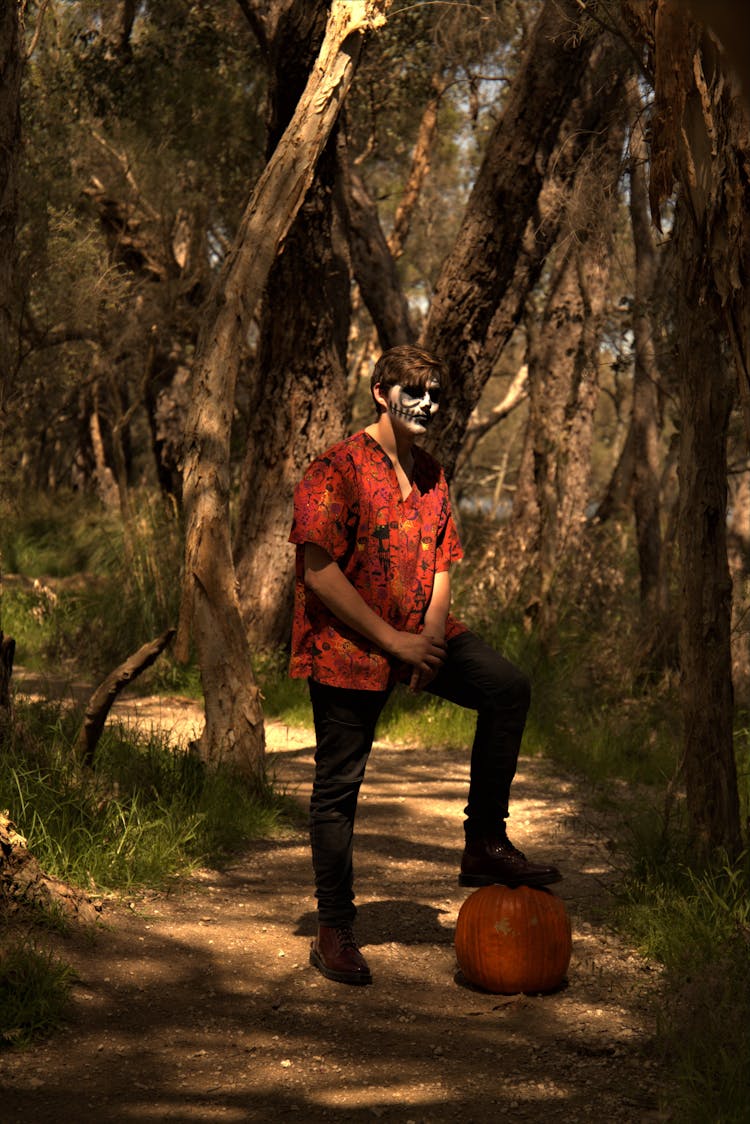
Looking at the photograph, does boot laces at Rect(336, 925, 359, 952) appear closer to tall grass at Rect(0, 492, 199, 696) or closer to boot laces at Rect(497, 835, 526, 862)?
boot laces at Rect(497, 835, 526, 862)

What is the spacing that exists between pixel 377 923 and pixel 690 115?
120 inches

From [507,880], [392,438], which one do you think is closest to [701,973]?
[507,880]

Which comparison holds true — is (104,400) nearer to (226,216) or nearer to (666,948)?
(226,216)

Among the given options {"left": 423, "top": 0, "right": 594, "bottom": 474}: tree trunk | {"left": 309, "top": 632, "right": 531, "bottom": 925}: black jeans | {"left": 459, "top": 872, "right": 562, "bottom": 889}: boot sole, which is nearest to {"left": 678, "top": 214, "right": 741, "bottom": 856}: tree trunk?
{"left": 459, "top": 872, "right": 562, "bottom": 889}: boot sole

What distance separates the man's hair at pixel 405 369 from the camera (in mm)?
4418

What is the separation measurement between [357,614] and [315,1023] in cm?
124

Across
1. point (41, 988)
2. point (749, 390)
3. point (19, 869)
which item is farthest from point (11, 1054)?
point (749, 390)

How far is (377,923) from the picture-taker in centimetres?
520

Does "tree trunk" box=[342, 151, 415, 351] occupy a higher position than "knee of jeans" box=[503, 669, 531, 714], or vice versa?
"tree trunk" box=[342, 151, 415, 351]

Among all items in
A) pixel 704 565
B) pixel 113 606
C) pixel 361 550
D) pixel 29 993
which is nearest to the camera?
pixel 29 993

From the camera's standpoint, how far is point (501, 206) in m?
9.42

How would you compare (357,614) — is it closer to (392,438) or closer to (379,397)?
(392,438)

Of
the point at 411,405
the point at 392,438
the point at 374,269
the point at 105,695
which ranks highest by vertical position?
the point at 374,269

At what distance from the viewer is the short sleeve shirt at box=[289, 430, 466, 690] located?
169 inches
